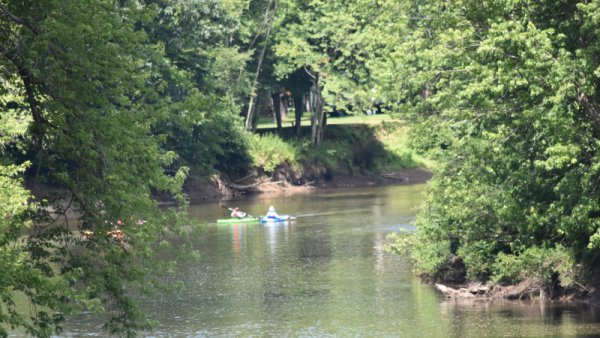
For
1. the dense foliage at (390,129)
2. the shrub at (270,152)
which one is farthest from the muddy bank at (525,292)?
the shrub at (270,152)

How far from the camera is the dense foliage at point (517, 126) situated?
2055 centimetres

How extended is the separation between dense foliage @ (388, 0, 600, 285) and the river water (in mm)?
1855

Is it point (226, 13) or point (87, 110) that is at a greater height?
point (226, 13)

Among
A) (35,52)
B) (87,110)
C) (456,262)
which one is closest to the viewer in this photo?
(35,52)

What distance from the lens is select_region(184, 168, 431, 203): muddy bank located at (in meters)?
61.9

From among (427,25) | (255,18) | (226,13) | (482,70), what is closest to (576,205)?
(482,70)

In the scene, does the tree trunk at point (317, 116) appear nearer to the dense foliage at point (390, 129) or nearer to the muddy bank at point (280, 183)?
the muddy bank at point (280, 183)

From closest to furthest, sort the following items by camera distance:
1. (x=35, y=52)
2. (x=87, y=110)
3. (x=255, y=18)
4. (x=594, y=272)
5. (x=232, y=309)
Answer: (x=35, y=52), (x=87, y=110), (x=594, y=272), (x=232, y=309), (x=255, y=18)

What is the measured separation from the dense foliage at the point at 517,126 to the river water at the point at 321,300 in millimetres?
1855

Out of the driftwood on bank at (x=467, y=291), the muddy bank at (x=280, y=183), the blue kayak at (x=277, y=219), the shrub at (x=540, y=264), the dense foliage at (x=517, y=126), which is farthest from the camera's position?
the muddy bank at (x=280, y=183)

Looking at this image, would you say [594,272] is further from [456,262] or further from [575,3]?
[575,3]

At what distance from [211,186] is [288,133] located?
43.6 feet

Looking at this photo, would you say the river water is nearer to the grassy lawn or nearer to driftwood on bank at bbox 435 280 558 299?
driftwood on bank at bbox 435 280 558 299

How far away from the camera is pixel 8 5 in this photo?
50.2 ft
